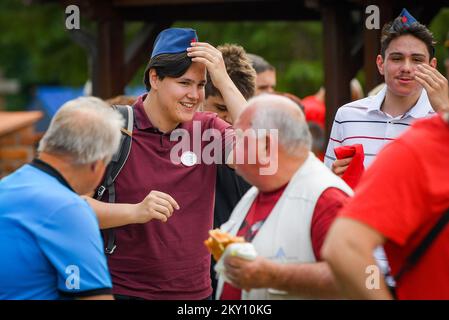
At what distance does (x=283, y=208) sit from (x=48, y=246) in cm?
87

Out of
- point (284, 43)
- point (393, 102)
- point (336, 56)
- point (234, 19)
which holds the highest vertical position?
point (284, 43)

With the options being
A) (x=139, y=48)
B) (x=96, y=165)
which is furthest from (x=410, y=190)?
(x=139, y=48)

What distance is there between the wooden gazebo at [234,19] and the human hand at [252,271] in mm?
4591

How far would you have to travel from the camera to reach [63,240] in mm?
3326

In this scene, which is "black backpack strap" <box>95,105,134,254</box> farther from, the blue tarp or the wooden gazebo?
the blue tarp

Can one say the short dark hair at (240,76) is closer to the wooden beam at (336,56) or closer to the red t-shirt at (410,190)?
the red t-shirt at (410,190)

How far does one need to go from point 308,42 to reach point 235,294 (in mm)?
14886

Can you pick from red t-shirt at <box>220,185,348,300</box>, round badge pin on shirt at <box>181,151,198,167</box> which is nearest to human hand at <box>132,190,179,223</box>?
round badge pin on shirt at <box>181,151,198,167</box>

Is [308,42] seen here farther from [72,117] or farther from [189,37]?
[72,117]

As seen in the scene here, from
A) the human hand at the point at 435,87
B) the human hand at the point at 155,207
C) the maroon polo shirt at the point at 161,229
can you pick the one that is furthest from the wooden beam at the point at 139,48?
the human hand at the point at 155,207

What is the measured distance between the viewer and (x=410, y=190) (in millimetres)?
2953

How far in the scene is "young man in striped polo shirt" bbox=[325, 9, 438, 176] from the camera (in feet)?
15.9

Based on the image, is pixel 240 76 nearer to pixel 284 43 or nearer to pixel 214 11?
pixel 214 11

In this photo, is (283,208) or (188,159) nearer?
(283,208)
